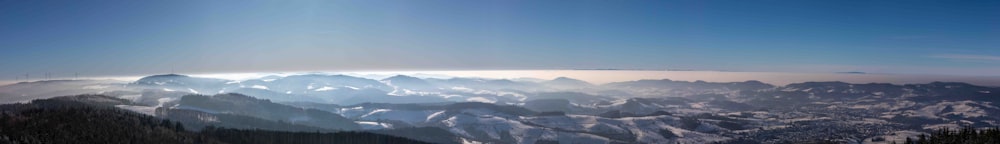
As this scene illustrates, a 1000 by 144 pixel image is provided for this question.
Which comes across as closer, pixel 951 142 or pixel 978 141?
pixel 978 141

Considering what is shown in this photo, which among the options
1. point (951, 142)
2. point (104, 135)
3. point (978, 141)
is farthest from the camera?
point (104, 135)

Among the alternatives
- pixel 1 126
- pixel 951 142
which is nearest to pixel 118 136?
pixel 1 126

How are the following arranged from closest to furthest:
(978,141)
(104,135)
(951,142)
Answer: (978,141)
(951,142)
(104,135)

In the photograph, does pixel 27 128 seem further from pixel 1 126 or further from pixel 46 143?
pixel 46 143

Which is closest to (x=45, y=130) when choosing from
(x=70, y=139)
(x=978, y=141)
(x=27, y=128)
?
(x=27, y=128)

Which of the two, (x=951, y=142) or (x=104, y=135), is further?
(x=104, y=135)

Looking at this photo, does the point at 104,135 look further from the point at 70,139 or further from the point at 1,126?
the point at 1,126

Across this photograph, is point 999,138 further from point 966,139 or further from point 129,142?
point 129,142

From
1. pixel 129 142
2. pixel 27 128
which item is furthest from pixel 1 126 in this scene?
pixel 129 142
